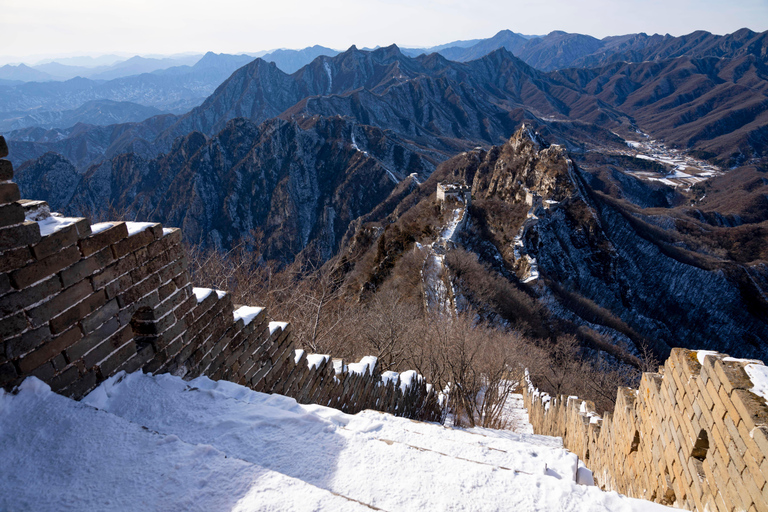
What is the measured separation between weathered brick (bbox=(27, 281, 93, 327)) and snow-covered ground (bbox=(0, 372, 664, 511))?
0.44 metres

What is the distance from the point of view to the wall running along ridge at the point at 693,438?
113 inches

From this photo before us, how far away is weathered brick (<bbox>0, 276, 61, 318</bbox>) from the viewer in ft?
8.61

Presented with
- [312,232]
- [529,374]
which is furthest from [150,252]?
[312,232]

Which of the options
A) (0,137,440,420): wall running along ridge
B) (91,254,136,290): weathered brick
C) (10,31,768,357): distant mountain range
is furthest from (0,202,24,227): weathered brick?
(10,31,768,357): distant mountain range

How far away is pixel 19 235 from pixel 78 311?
73cm

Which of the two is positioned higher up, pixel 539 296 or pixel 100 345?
pixel 100 345

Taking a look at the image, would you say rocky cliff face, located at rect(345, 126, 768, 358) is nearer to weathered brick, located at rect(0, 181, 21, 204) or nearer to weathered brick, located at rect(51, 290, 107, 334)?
weathered brick, located at rect(51, 290, 107, 334)

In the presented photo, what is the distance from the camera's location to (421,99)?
7283 inches

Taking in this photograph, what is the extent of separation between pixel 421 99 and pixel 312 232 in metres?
113

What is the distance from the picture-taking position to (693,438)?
3580 mm

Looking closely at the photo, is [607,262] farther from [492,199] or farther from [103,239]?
[103,239]

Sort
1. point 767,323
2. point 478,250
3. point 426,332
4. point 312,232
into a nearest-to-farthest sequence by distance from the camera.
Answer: point 426,332 → point 478,250 → point 767,323 → point 312,232

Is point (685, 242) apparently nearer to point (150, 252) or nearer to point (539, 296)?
point (539, 296)

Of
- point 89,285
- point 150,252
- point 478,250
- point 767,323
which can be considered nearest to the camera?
point 89,285
